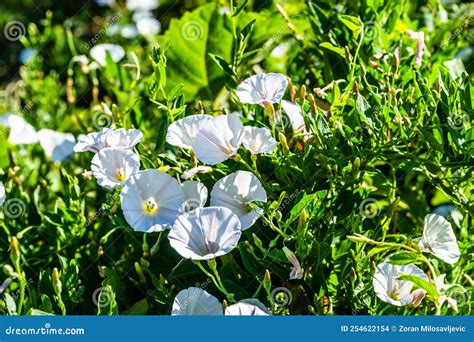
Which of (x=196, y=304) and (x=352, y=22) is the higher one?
(x=352, y=22)

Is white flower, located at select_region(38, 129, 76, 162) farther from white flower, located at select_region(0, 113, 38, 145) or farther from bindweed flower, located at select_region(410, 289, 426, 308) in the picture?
bindweed flower, located at select_region(410, 289, 426, 308)

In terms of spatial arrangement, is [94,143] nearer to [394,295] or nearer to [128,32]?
[394,295]

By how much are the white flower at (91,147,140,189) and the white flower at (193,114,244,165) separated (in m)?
0.08

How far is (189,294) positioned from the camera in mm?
889

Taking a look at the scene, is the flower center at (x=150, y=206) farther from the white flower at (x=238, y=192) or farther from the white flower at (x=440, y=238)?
the white flower at (x=440, y=238)

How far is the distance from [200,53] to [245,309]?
0.61 m

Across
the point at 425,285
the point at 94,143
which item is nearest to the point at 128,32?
the point at 94,143

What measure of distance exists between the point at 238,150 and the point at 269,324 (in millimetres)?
238

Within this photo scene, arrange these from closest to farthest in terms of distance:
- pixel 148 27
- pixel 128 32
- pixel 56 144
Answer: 1. pixel 56 144
2. pixel 148 27
3. pixel 128 32

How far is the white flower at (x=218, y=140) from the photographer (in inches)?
36.1

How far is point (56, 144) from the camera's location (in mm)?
1299

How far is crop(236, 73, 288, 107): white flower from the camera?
963 mm

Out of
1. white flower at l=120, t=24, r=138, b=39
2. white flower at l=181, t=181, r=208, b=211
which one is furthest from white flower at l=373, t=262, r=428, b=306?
white flower at l=120, t=24, r=138, b=39

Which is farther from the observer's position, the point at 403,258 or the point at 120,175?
the point at 120,175
